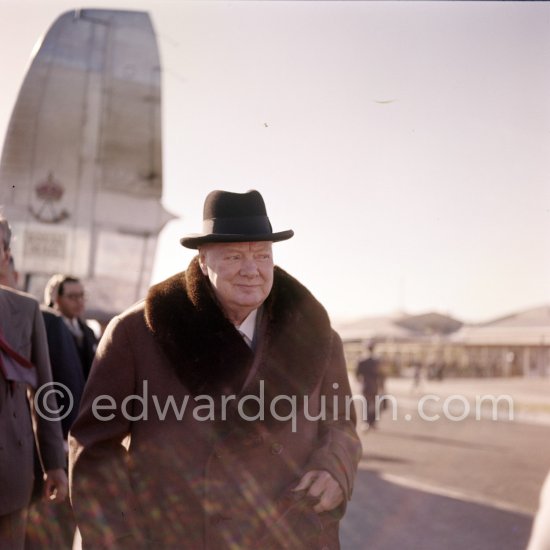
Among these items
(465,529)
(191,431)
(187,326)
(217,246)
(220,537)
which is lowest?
(465,529)

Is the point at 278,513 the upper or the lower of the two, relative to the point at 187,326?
lower

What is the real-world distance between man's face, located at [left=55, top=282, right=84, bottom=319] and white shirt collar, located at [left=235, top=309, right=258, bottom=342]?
2.40m

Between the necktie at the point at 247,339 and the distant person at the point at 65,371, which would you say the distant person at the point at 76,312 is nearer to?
the distant person at the point at 65,371

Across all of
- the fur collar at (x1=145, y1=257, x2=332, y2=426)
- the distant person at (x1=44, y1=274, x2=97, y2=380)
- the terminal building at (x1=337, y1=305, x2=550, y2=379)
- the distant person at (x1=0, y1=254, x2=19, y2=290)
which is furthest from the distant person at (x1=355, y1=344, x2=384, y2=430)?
the terminal building at (x1=337, y1=305, x2=550, y2=379)

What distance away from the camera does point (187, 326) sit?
2.46 m

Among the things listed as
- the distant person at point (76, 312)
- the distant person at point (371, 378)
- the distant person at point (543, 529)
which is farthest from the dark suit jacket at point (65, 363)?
the distant person at point (371, 378)

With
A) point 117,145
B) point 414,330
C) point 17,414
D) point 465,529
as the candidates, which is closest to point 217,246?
point 17,414

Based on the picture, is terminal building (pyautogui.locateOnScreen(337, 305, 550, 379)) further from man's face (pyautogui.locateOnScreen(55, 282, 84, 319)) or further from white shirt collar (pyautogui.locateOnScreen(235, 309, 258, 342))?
white shirt collar (pyautogui.locateOnScreen(235, 309, 258, 342))

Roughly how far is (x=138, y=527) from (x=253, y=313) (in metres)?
0.75

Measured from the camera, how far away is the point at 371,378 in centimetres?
1391

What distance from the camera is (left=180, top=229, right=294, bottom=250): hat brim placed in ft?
8.04

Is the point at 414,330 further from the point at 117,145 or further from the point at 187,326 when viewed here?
the point at 187,326

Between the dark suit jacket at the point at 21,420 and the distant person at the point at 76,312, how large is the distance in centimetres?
150

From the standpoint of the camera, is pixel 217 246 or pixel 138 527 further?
pixel 217 246
